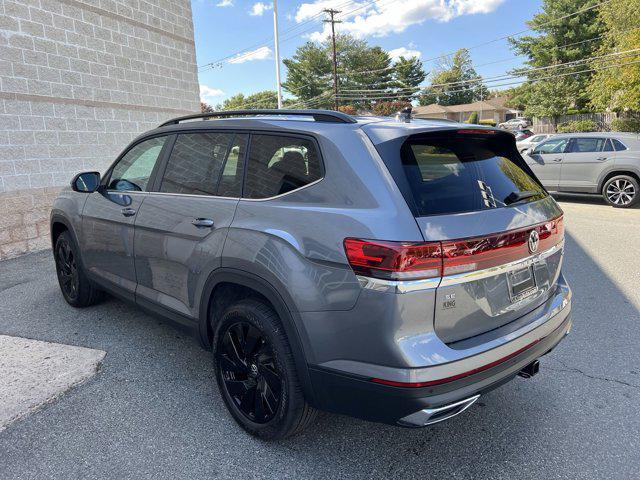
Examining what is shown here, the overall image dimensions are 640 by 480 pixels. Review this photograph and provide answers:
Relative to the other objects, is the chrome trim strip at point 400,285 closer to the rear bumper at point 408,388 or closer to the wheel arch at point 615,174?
the rear bumper at point 408,388

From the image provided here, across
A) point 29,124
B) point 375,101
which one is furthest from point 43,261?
point 375,101

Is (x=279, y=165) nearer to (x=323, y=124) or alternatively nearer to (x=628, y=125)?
(x=323, y=124)

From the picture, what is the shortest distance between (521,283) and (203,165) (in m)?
A: 2.01

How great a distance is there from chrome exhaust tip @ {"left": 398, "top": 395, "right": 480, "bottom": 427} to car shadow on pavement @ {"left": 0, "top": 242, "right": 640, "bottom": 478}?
52 cm

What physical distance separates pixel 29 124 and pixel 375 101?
209 ft

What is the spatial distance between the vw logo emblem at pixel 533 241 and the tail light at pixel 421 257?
0.87 ft

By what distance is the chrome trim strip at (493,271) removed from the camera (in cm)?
196

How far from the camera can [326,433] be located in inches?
105

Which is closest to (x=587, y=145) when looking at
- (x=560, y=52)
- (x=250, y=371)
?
(x=250, y=371)

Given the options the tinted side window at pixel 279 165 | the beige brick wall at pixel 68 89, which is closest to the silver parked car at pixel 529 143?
the beige brick wall at pixel 68 89

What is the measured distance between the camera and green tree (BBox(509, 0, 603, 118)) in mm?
37688

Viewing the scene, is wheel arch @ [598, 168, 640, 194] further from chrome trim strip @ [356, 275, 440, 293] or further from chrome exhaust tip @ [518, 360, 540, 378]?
chrome trim strip @ [356, 275, 440, 293]

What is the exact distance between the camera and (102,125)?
8.81m

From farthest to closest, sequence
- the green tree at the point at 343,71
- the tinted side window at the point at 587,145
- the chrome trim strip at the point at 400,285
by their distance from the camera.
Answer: the green tree at the point at 343,71 → the tinted side window at the point at 587,145 → the chrome trim strip at the point at 400,285
